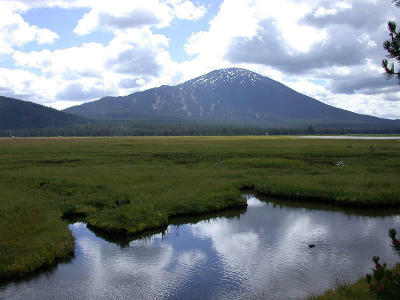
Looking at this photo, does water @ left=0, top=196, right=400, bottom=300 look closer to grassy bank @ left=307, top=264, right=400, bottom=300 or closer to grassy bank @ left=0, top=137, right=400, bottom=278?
grassy bank @ left=0, top=137, right=400, bottom=278

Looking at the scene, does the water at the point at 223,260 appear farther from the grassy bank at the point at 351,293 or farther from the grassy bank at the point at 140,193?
the grassy bank at the point at 351,293

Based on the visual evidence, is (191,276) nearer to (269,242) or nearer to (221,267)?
(221,267)

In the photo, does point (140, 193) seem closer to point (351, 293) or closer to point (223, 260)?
point (223, 260)

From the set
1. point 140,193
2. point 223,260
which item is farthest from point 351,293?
point 140,193

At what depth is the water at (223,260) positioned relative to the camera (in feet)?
47.7

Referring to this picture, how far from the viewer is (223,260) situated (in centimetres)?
1781

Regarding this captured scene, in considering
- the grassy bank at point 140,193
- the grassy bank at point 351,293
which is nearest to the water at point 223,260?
the grassy bank at point 140,193

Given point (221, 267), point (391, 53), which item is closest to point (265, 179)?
point (221, 267)

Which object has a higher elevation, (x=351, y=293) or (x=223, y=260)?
(x=351, y=293)

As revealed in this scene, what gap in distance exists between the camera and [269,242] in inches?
805

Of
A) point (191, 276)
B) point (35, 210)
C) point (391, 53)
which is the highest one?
point (391, 53)

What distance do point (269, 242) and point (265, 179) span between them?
1818cm

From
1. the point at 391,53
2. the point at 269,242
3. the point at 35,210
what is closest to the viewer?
the point at 391,53

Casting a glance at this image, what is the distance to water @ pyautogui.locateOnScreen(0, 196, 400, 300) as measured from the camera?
14539mm
